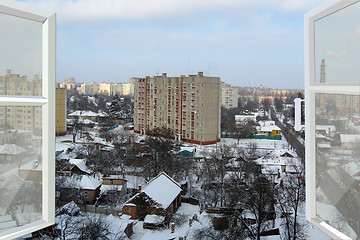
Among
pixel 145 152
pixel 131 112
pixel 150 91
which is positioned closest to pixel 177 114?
pixel 150 91

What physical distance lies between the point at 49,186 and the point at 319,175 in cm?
65

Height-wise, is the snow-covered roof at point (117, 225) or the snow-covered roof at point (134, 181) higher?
the snow-covered roof at point (134, 181)

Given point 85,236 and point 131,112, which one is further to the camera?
point 131,112

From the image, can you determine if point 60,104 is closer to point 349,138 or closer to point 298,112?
point 298,112

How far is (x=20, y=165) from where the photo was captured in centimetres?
73

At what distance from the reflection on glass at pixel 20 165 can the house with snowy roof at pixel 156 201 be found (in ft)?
15.1

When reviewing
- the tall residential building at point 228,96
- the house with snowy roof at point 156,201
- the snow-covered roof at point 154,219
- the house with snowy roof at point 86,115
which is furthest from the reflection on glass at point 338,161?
the tall residential building at point 228,96

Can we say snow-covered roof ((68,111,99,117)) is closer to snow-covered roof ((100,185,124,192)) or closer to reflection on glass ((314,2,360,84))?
snow-covered roof ((100,185,124,192))

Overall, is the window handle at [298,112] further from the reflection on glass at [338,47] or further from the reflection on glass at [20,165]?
the reflection on glass at [20,165]

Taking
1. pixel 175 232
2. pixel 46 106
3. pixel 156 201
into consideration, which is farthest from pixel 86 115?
pixel 46 106

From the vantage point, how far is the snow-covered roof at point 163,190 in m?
5.58

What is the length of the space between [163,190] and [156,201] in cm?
35

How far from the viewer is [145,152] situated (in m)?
9.44

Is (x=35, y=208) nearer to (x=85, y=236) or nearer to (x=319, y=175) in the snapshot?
(x=319, y=175)
